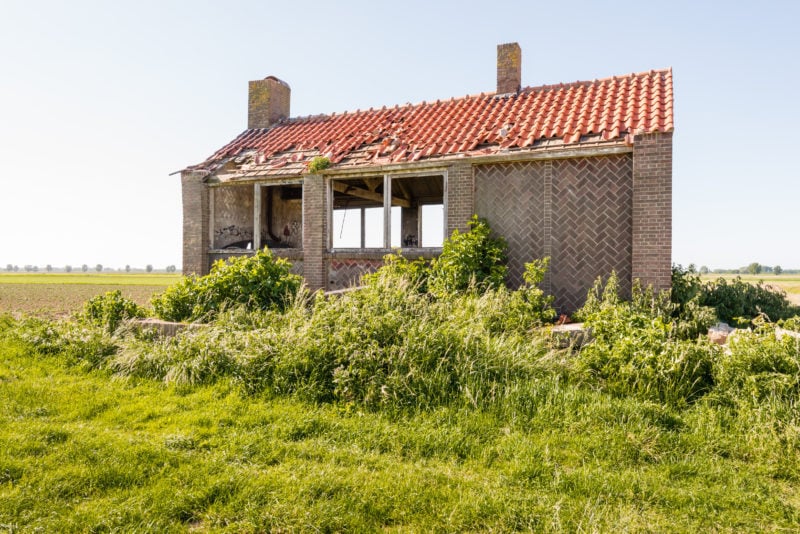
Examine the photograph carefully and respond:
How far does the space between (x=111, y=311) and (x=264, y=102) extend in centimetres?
951

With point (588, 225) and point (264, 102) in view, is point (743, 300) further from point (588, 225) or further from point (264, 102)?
point (264, 102)

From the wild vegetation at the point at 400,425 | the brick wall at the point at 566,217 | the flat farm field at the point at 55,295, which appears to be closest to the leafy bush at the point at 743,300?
the brick wall at the point at 566,217

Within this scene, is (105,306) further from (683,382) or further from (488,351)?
(683,382)

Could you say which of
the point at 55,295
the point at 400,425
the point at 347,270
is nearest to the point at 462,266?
the point at 347,270

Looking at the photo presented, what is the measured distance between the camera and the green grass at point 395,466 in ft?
9.95

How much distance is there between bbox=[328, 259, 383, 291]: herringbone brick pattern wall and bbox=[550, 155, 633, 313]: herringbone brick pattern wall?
4.05 metres

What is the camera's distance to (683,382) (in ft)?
16.2

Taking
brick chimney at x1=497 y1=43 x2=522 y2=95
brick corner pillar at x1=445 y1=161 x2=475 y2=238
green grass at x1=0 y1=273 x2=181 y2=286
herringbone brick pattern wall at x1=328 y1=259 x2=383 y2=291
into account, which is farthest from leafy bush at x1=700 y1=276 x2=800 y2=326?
green grass at x1=0 y1=273 x2=181 y2=286

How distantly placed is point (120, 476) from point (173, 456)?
399mm

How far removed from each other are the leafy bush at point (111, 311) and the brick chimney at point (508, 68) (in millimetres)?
9989

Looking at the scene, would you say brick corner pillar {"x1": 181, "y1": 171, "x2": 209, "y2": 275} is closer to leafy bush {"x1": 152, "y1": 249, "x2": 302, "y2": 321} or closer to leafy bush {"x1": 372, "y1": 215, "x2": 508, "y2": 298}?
leafy bush {"x1": 152, "y1": 249, "x2": 302, "y2": 321}

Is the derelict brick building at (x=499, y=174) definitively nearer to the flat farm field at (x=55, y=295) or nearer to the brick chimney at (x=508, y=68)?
Answer: the brick chimney at (x=508, y=68)

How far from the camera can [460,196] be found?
400 inches

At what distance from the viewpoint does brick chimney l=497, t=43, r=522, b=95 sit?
1236 cm
